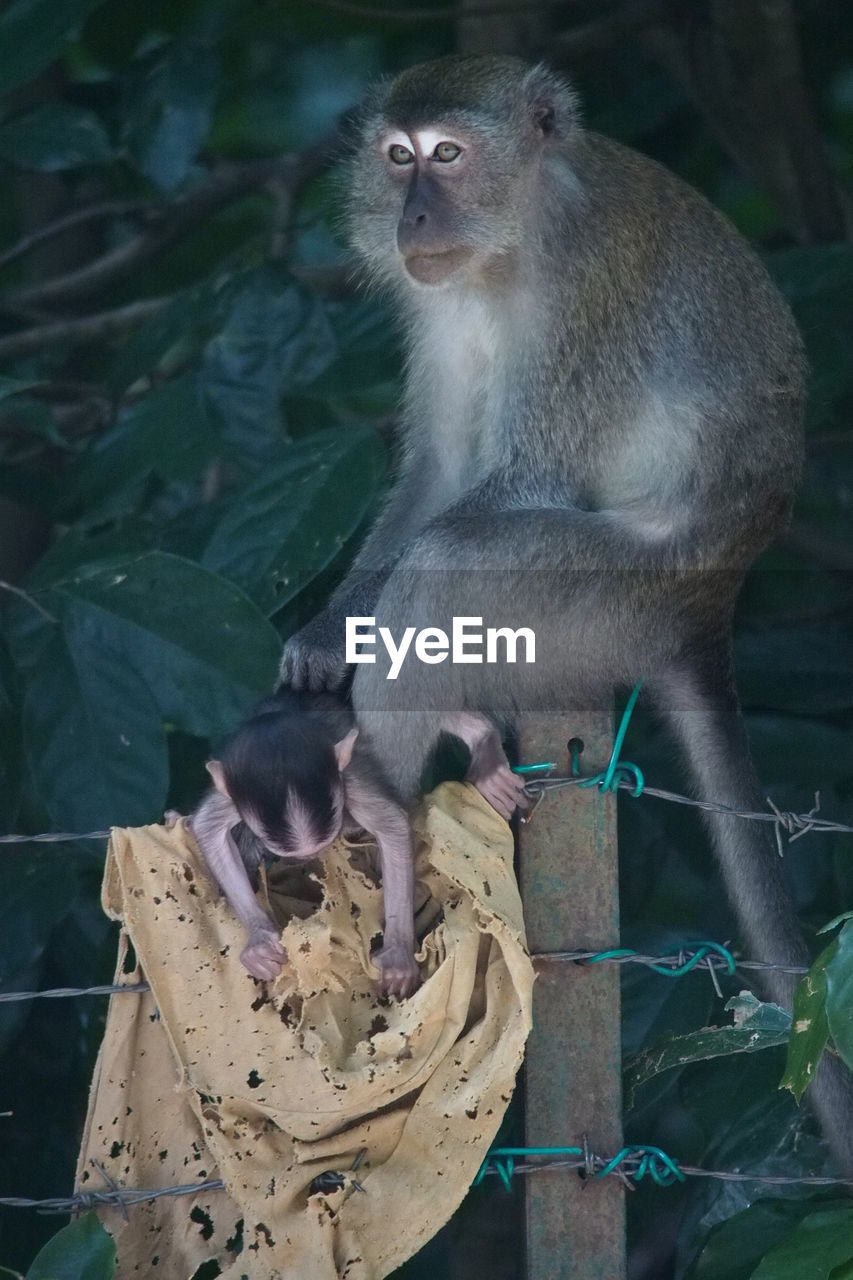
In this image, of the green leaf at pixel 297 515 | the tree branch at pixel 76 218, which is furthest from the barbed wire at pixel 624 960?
the tree branch at pixel 76 218

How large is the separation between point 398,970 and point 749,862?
0.74 m

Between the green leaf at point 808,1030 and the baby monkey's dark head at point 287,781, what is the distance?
0.80 meters

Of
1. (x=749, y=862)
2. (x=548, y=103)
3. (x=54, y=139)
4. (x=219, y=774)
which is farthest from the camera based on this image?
(x=54, y=139)

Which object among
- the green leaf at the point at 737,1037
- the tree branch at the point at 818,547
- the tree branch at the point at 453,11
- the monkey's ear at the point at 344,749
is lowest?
the green leaf at the point at 737,1037

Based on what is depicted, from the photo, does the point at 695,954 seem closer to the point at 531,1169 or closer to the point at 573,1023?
the point at 573,1023

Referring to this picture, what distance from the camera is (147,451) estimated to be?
13.5ft

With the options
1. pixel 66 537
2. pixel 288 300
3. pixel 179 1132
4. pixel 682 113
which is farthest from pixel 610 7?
pixel 179 1132

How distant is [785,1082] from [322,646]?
1418 mm

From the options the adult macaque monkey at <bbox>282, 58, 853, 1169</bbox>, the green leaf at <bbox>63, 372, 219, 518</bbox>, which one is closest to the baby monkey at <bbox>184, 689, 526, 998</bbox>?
the adult macaque monkey at <bbox>282, 58, 853, 1169</bbox>

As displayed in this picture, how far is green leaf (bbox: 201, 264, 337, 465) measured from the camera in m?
4.14

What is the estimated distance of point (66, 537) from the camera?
4008 mm

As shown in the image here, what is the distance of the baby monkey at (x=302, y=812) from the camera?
2713mm

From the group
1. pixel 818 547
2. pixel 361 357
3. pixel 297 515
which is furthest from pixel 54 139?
pixel 818 547

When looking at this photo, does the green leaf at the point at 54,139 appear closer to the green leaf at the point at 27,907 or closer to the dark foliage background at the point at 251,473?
the dark foliage background at the point at 251,473
